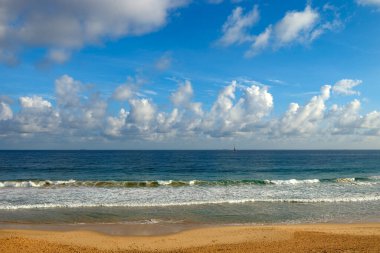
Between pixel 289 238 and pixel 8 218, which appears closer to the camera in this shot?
pixel 289 238

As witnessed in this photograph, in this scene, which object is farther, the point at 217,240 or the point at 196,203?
the point at 196,203

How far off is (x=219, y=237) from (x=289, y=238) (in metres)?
3.07

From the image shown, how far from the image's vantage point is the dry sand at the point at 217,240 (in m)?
14.0

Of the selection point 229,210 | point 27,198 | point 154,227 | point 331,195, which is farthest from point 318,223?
point 27,198

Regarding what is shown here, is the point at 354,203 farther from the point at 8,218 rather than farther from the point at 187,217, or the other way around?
the point at 8,218

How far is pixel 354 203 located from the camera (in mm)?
25859

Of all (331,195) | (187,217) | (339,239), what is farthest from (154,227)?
(331,195)

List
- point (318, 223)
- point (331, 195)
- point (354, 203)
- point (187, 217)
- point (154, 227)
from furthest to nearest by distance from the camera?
point (331, 195) → point (354, 203) → point (187, 217) → point (318, 223) → point (154, 227)

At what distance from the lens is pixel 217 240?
1572 centimetres

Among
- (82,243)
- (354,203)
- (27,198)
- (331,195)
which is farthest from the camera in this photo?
(331,195)

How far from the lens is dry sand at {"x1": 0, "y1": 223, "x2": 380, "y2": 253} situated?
46.1 ft

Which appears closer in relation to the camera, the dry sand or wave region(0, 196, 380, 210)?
the dry sand

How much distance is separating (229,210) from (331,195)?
11.3 metres

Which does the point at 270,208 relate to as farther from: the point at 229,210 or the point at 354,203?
the point at 354,203
